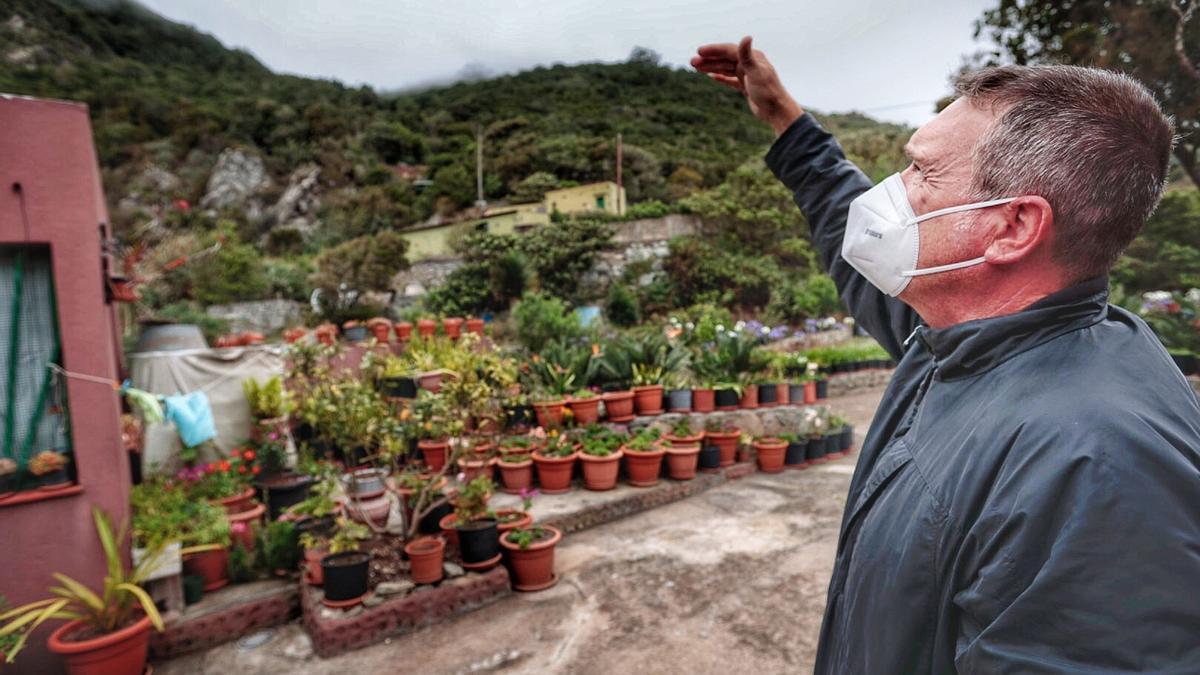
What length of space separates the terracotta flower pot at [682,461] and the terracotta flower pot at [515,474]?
4.12 ft

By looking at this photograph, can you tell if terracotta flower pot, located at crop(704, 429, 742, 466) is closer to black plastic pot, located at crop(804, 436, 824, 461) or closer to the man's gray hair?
black plastic pot, located at crop(804, 436, 824, 461)

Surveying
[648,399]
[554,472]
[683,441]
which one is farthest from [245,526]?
[648,399]

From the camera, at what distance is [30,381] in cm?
302

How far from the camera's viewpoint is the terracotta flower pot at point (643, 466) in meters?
5.00

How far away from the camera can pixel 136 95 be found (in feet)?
110

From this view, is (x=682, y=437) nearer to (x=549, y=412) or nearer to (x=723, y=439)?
(x=723, y=439)

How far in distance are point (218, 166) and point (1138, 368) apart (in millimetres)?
40370

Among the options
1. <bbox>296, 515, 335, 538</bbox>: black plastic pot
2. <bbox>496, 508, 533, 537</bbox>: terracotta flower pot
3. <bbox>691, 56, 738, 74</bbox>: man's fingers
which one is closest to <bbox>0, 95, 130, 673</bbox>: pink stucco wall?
<bbox>296, 515, 335, 538</bbox>: black plastic pot

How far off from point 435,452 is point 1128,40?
317 inches

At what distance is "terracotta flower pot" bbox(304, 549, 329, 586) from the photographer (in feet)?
11.0

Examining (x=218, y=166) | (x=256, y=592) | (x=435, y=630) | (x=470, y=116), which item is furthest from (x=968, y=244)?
(x=470, y=116)

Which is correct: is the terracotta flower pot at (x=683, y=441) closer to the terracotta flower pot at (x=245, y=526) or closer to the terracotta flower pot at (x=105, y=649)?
the terracotta flower pot at (x=245, y=526)

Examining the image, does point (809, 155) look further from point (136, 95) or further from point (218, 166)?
Answer: point (136, 95)

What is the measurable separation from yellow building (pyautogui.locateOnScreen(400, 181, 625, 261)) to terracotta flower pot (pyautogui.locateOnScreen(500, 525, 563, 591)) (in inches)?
542
